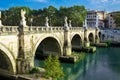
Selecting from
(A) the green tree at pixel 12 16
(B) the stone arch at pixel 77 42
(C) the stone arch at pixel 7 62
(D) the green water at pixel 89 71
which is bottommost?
(D) the green water at pixel 89 71

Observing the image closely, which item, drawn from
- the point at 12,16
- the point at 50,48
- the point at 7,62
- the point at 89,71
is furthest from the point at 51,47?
the point at 12,16

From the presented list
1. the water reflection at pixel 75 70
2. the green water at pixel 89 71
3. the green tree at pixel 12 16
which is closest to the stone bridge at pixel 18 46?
the water reflection at pixel 75 70

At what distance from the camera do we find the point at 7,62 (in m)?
24.3

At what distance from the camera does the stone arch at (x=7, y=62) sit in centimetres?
2288

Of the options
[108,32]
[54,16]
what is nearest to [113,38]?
[108,32]

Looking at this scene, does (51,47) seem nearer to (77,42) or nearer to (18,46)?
(18,46)

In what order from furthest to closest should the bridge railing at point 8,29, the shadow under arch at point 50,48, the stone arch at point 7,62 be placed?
the shadow under arch at point 50,48 → the stone arch at point 7,62 → the bridge railing at point 8,29

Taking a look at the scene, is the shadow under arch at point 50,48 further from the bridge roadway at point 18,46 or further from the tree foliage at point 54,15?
the tree foliage at point 54,15

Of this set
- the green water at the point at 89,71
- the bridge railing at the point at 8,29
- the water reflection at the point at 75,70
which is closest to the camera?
the bridge railing at the point at 8,29

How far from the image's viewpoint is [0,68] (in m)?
25.5

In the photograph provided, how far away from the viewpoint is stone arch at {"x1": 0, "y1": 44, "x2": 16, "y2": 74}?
22.9 m

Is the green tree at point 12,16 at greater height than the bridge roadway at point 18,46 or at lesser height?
greater

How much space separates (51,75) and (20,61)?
14.3 ft

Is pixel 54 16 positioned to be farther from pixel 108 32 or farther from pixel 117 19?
pixel 117 19
